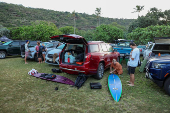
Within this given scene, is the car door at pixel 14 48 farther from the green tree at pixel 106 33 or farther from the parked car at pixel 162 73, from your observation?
the green tree at pixel 106 33

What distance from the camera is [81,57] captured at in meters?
5.53

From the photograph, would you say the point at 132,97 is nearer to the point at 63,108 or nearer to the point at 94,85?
the point at 94,85

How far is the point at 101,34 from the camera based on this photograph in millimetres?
34375

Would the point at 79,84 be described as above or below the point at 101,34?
below

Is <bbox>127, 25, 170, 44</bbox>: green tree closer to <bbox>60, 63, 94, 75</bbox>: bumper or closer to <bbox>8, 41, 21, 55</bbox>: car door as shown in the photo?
<bbox>60, 63, 94, 75</bbox>: bumper

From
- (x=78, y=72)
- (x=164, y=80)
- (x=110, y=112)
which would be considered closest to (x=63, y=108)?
(x=110, y=112)

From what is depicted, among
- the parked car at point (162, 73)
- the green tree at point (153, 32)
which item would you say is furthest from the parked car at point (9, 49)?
the green tree at point (153, 32)

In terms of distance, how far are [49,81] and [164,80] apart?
472 cm

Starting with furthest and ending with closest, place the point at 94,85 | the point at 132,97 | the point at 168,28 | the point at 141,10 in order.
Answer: the point at 141,10, the point at 168,28, the point at 94,85, the point at 132,97

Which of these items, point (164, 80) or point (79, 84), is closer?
point (164, 80)

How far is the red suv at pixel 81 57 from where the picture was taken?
5121 millimetres

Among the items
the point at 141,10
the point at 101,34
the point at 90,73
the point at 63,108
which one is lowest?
the point at 63,108

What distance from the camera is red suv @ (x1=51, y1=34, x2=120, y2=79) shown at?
5.12 metres

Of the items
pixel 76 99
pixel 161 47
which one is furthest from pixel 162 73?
pixel 161 47
